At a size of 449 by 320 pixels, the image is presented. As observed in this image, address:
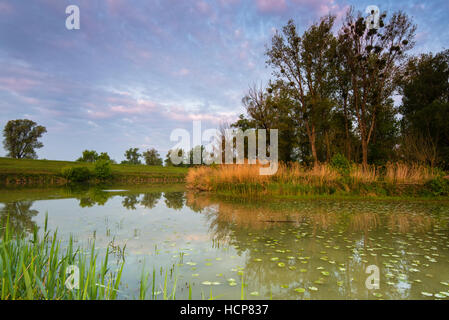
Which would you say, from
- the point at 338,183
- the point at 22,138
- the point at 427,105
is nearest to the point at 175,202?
the point at 338,183

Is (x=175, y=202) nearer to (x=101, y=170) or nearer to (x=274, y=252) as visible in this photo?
(x=274, y=252)

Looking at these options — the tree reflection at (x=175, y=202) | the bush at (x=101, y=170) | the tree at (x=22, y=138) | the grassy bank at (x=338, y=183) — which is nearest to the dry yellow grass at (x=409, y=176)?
the grassy bank at (x=338, y=183)

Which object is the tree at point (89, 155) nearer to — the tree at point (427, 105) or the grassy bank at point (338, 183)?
the grassy bank at point (338, 183)

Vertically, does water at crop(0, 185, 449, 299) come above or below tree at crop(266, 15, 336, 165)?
below

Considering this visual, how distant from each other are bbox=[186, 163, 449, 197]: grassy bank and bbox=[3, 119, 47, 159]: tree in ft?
184

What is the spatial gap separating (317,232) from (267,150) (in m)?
20.5

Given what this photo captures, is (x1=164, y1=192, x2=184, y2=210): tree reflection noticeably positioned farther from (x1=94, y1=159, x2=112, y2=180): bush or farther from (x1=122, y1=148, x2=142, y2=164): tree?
(x1=122, y1=148, x2=142, y2=164): tree

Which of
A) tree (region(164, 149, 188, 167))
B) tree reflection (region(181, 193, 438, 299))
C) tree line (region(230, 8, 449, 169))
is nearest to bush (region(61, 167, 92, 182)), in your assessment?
tree line (region(230, 8, 449, 169))

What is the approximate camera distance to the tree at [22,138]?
163 feet

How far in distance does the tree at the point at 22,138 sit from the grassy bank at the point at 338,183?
56.2 meters

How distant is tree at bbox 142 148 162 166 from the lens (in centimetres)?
8662

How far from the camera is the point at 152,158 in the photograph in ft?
286

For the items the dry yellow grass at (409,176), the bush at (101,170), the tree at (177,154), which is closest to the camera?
the dry yellow grass at (409,176)
